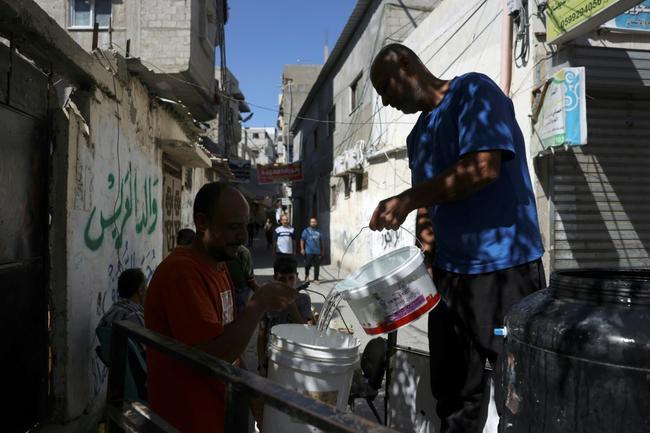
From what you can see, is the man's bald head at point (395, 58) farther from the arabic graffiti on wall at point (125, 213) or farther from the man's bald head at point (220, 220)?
the arabic graffiti on wall at point (125, 213)

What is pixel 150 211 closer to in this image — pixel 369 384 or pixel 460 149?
pixel 369 384

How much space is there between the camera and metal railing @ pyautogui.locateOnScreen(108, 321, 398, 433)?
3.28ft

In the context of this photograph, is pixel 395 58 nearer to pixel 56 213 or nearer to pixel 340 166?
pixel 56 213

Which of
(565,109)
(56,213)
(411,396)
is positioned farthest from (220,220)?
(565,109)

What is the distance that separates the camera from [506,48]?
688 centimetres

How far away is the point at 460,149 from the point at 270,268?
14.7m

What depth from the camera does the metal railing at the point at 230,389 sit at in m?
1.00

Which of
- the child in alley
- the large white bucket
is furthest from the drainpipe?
the large white bucket

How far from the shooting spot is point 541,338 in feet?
4.13

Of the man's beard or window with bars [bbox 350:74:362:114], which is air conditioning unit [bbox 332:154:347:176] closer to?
window with bars [bbox 350:74:362:114]

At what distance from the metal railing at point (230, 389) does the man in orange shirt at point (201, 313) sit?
0.11 m

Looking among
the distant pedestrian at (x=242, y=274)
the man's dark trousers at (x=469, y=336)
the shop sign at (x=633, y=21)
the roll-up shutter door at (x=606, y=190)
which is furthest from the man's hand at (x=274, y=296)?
the shop sign at (x=633, y=21)

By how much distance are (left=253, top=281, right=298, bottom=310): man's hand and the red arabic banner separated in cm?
1999

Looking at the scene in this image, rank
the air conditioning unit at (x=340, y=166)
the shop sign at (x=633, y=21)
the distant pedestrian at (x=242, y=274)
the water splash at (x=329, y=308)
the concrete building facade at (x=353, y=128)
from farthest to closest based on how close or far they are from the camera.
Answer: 1. the air conditioning unit at (x=340, y=166)
2. the concrete building facade at (x=353, y=128)
3. the shop sign at (x=633, y=21)
4. the distant pedestrian at (x=242, y=274)
5. the water splash at (x=329, y=308)
